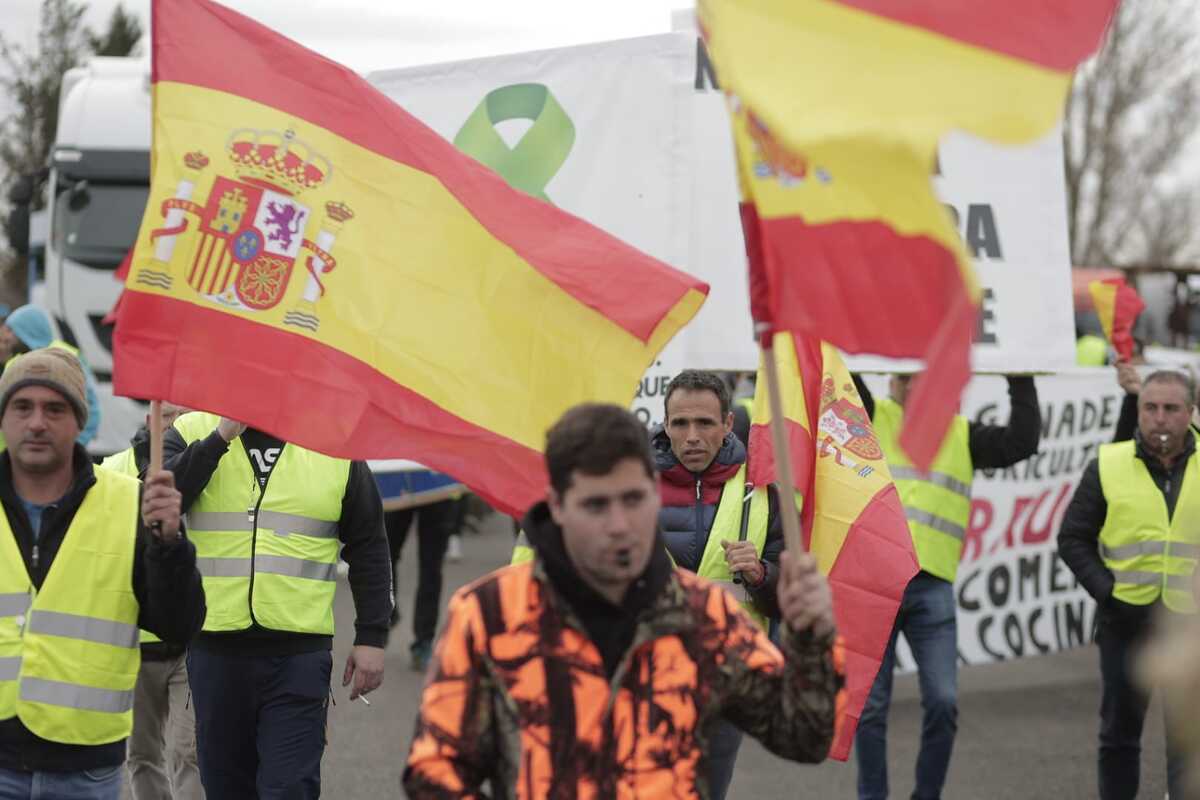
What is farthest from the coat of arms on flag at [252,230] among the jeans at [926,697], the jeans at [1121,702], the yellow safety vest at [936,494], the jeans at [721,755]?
the jeans at [1121,702]

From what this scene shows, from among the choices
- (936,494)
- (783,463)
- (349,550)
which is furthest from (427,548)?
(783,463)

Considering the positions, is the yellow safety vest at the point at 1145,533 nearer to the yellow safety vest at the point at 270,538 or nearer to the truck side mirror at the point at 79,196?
the yellow safety vest at the point at 270,538

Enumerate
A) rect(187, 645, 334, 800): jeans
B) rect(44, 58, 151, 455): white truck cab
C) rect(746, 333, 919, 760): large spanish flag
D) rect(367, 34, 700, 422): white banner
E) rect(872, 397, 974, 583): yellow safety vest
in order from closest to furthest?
rect(187, 645, 334, 800): jeans, rect(746, 333, 919, 760): large spanish flag, rect(367, 34, 700, 422): white banner, rect(872, 397, 974, 583): yellow safety vest, rect(44, 58, 151, 455): white truck cab

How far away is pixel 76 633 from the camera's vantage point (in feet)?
15.1

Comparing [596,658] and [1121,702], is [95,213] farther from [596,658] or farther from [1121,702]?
[596,658]

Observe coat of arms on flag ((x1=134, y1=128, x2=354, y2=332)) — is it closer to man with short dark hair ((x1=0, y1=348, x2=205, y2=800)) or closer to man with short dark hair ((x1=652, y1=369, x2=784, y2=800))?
man with short dark hair ((x1=0, y1=348, x2=205, y2=800))

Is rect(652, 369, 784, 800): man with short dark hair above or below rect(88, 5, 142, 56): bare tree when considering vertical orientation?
below

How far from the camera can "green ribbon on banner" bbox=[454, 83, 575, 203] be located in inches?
323

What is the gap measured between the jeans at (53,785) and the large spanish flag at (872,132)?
2196mm

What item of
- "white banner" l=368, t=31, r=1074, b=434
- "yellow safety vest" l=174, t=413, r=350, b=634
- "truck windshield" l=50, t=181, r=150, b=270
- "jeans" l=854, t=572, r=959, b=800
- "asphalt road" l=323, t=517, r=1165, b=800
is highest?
"truck windshield" l=50, t=181, r=150, b=270

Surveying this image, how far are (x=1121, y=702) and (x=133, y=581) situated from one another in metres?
4.54

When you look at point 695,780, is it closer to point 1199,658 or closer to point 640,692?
point 640,692

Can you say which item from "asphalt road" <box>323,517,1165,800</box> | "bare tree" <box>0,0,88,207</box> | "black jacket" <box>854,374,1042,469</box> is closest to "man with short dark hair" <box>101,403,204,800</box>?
"asphalt road" <box>323,517,1165,800</box>

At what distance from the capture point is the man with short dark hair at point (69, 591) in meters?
4.54
